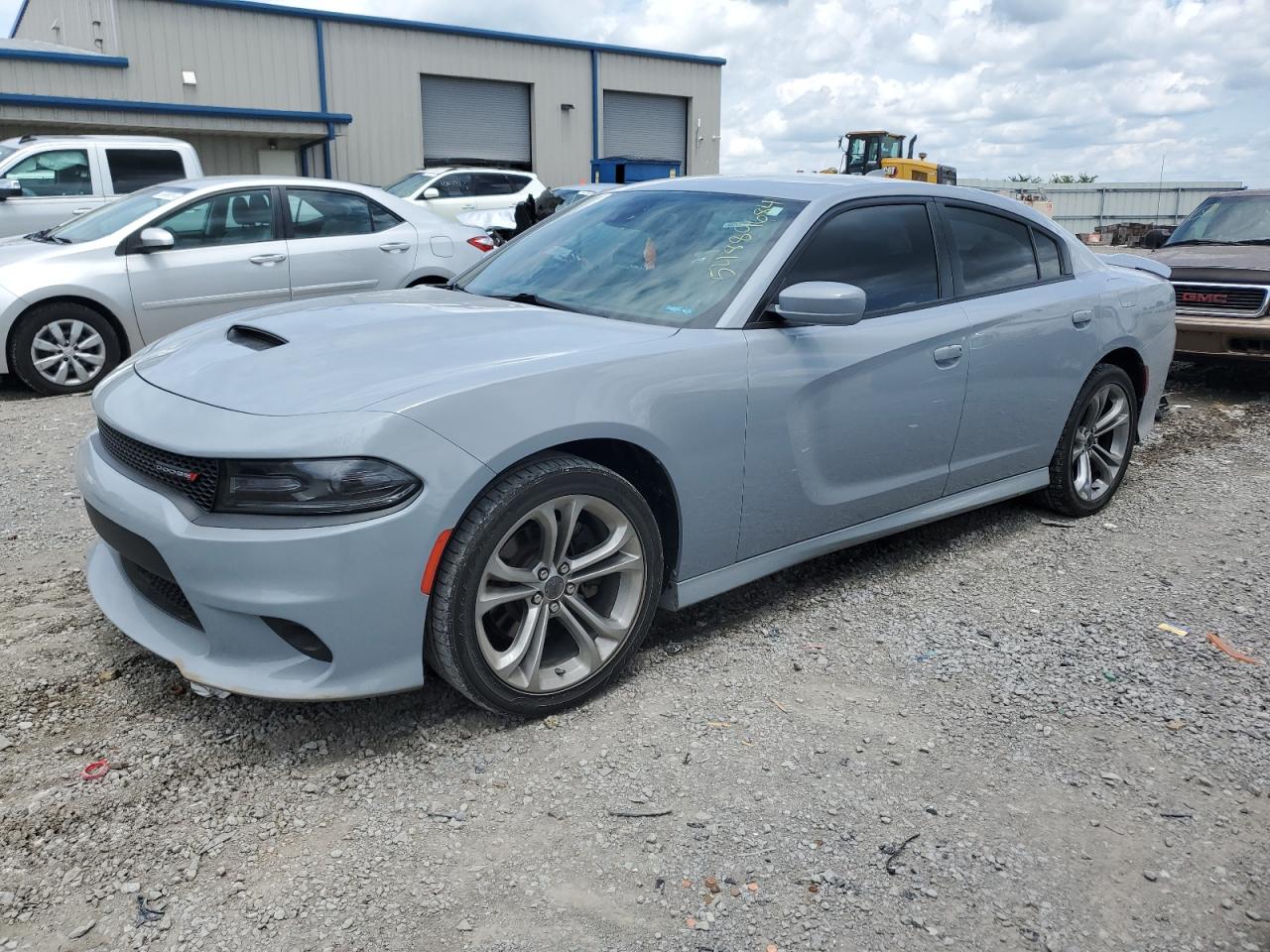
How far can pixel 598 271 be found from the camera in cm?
376

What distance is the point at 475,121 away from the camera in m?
25.6

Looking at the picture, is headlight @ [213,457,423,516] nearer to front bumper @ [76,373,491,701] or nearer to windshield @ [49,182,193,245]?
front bumper @ [76,373,491,701]

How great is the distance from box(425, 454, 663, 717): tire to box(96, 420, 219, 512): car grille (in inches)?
24.3

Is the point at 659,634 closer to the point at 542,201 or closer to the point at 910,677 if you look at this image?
the point at 910,677

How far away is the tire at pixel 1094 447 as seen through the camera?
4836mm

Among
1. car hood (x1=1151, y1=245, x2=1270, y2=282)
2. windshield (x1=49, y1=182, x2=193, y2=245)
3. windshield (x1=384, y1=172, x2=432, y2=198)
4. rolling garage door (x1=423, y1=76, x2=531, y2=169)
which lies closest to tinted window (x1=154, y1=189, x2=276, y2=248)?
windshield (x1=49, y1=182, x2=193, y2=245)

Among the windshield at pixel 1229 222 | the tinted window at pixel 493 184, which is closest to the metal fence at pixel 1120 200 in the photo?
the tinted window at pixel 493 184

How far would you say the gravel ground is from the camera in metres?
2.29

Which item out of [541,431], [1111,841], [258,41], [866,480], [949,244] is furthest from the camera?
[258,41]

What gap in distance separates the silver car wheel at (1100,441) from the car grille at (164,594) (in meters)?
3.81

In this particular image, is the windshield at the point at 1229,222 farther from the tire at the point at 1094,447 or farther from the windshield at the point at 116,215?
the windshield at the point at 116,215

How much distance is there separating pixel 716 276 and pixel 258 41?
2202 centimetres

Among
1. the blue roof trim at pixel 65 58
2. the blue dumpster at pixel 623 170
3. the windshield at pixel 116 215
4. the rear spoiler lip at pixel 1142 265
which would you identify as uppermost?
the blue roof trim at pixel 65 58

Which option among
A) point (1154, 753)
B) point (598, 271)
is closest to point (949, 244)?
point (598, 271)
